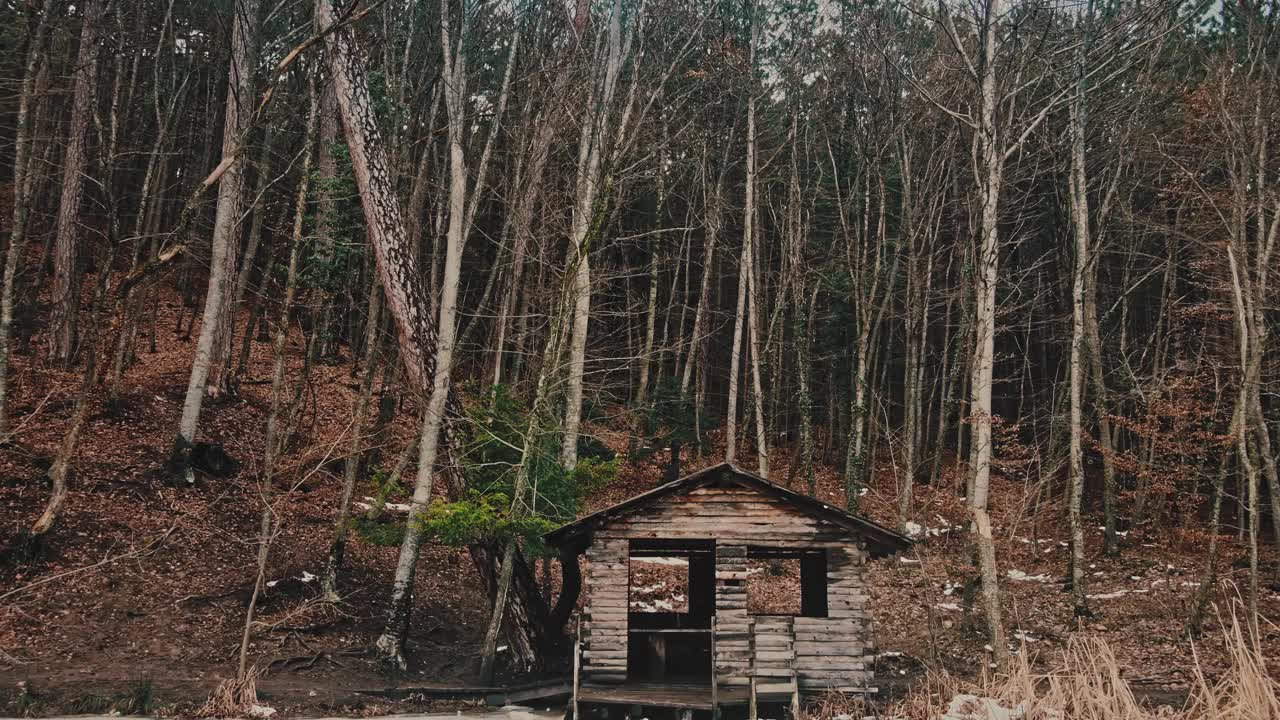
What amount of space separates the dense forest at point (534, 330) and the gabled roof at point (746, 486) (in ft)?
2.85

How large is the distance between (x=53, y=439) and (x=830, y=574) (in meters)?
14.1

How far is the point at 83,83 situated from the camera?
683 inches

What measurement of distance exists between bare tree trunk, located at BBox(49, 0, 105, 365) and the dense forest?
0.11 m

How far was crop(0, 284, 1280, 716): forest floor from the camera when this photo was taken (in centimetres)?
1155

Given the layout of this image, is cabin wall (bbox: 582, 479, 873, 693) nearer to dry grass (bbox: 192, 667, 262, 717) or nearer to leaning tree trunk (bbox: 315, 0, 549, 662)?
leaning tree trunk (bbox: 315, 0, 549, 662)

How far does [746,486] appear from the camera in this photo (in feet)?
43.0

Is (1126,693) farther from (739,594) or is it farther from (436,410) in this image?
(436,410)

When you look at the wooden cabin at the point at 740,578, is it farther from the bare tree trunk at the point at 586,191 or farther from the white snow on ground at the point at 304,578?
the white snow on ground at the point at 304,578

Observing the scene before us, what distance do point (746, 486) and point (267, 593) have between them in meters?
8.23

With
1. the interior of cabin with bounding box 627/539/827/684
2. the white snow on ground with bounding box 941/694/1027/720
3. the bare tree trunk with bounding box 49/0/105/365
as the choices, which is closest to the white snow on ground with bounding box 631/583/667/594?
the interior of cabin with bounding box 627/539/827/684

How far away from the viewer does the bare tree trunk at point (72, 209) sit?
1675cm

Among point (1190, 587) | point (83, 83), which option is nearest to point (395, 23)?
point (83, 83)

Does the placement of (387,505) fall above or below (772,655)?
above

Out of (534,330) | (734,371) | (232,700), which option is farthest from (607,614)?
(734,371)
